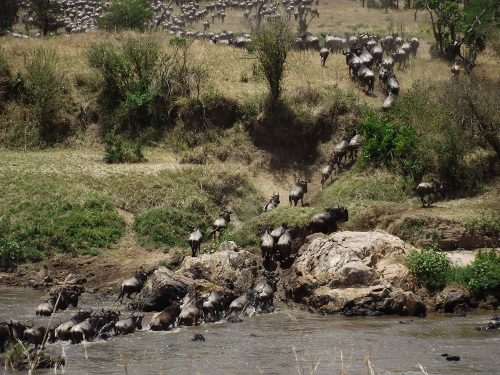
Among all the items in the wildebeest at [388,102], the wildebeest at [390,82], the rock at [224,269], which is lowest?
the rock at [224,269]

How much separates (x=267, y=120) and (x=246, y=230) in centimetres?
833

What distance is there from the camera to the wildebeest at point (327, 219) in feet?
62.3

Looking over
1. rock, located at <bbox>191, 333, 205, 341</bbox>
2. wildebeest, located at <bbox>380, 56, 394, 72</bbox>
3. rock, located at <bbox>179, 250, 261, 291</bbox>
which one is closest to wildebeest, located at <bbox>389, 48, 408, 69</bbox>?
wildebeest, located at <bbox>380, 56, 394, 72</bbox>

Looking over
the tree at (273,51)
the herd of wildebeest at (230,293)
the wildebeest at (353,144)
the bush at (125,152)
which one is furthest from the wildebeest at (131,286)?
the tree at (273,51)

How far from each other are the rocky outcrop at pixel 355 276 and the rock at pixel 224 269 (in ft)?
3.47

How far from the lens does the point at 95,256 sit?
19766 mm

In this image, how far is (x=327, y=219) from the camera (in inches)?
748

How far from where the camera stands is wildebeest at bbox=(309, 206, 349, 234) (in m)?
19.0

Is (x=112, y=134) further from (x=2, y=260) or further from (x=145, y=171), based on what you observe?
(x=2, y=260)

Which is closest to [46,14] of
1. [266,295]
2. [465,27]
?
[465,27]

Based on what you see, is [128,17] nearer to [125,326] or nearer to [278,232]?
[278,232]

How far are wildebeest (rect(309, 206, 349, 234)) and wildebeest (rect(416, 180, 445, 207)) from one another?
231 centimetres

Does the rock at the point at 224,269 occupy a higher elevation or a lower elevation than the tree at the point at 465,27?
lower

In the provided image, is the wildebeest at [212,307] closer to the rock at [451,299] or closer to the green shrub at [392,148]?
the rock at [451,299]
